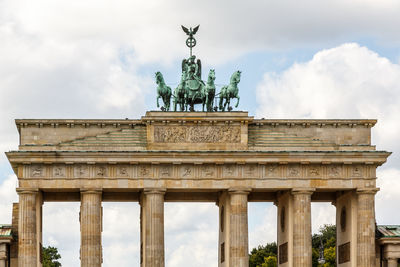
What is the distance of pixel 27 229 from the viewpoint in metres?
81.8

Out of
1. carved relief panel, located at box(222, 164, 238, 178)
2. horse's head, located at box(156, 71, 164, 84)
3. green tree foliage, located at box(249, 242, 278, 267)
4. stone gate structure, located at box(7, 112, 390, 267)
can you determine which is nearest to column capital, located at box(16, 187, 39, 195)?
stone gate structure, located at box(7, 112, 390, 267)

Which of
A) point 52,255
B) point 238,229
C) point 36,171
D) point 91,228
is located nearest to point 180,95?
point 238,229

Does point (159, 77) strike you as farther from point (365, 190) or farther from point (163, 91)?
point (365, 190)

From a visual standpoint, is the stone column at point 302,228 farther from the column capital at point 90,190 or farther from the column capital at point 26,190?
the column capital at point 26,190

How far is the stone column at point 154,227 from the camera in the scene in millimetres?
82625

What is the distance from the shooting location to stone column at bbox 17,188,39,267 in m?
81.4

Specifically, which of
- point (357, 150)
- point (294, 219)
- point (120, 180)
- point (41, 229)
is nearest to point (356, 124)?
point (357, 150)

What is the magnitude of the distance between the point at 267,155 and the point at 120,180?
10950 mm

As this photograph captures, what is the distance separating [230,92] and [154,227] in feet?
38.3

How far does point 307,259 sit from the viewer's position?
3285 inches

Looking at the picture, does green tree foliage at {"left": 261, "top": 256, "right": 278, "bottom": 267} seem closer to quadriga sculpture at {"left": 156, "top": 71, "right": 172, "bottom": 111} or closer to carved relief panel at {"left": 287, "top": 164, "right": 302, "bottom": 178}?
carved relief panel at {"left": 287, "top": 164, "right": 302, "bottom": 178}

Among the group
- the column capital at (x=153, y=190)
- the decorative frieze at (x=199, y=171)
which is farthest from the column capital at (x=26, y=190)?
the column capital at (x=153, y=190)

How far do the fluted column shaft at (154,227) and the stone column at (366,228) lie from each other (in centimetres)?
1455

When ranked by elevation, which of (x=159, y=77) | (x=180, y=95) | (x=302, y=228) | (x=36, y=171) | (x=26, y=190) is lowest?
(x=302, y=228)
